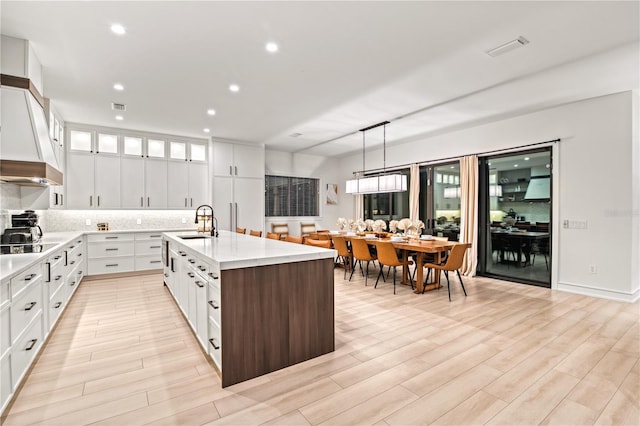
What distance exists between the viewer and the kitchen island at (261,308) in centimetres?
218

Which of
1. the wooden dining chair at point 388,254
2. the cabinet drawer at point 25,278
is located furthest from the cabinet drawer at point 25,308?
the wooden dining chair at point 388,254

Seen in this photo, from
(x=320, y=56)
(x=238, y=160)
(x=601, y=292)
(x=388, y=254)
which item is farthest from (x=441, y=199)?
(x=238, y=160)

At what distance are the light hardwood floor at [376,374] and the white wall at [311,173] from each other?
5.07 meters

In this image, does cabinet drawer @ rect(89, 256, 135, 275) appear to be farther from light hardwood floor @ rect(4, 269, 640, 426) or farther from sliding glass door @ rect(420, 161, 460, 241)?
sliding glass door @ rect(420, 161, 460, 241)

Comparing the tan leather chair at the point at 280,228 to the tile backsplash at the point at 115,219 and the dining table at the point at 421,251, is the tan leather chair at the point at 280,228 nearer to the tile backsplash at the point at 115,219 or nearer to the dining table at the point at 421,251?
the tile backsplash at the point at 115,219

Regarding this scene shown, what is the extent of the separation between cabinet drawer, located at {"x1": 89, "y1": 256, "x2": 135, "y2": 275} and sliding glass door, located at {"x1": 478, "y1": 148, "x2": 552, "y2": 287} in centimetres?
675

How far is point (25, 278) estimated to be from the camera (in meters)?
2.25

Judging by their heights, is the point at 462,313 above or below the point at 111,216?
below

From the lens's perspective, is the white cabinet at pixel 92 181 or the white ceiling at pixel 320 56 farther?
the white cabinet at pixel 92 181

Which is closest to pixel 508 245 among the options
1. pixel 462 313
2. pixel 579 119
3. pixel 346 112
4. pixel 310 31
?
pixel 579 119

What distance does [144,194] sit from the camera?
6.28 meters

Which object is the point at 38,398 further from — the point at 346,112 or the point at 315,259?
the point at 346,112

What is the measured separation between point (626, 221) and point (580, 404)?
3.60 m

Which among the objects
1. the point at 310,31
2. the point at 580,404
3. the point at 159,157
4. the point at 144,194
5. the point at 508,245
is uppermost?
the point at 310,31
